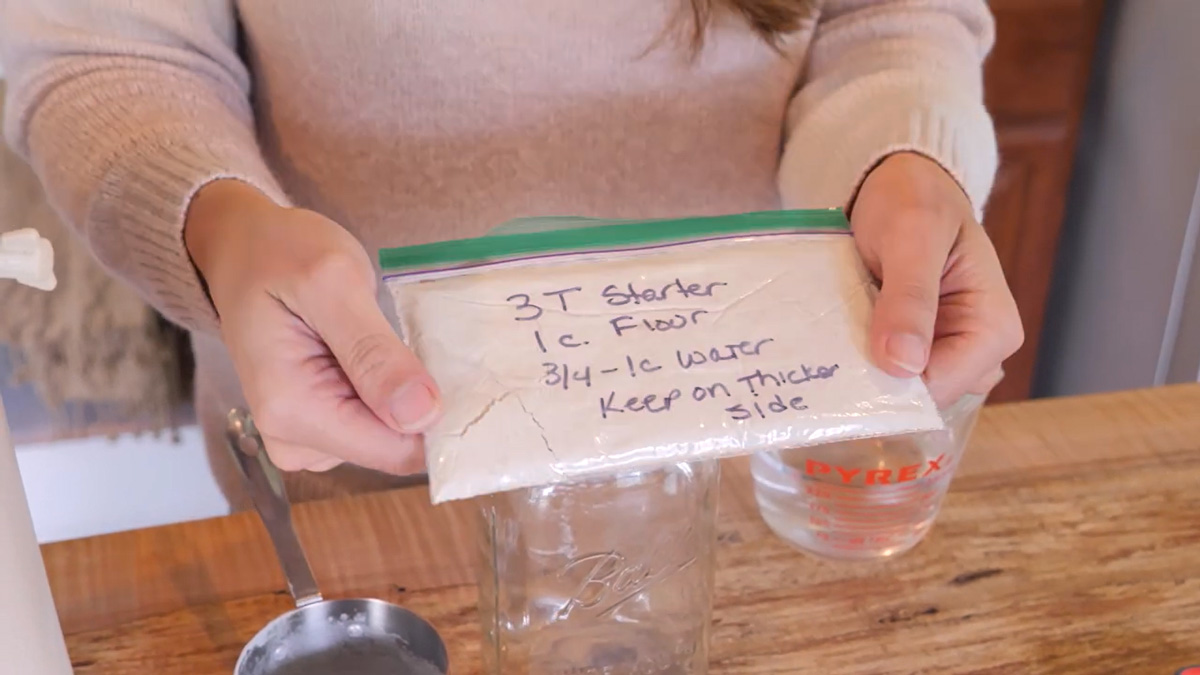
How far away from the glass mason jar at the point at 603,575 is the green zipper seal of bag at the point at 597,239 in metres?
0.09

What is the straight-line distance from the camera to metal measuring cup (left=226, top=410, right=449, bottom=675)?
17.1 inches

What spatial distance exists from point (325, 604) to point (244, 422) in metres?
0.10

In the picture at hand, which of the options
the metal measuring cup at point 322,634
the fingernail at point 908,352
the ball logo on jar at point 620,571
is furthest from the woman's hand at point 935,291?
the metal measuring cup at point 322,634

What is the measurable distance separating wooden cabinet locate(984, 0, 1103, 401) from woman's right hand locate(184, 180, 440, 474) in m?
1.01

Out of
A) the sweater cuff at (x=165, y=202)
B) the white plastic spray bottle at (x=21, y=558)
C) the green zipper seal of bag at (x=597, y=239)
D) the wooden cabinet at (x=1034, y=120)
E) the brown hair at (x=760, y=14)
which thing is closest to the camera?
the white plastic spray bottle at (x=21, y=558)

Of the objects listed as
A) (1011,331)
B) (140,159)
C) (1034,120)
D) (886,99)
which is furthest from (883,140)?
(1034,120)

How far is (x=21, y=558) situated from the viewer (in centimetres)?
30

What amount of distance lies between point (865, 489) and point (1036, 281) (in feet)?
3.20

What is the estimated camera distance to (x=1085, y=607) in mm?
493

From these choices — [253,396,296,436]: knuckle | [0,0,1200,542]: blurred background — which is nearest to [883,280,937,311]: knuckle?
[253,396,296,436]: knuckle

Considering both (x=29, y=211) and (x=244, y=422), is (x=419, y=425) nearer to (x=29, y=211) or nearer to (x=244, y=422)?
(x=244, y=422)

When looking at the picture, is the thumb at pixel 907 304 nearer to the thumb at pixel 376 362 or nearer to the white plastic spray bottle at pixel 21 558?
the thumb at pixel 376 362

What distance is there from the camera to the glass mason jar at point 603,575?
0.42m

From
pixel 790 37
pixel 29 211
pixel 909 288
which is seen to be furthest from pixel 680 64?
pixel 29 211
